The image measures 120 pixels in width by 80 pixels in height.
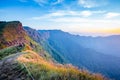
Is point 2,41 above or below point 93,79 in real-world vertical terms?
below

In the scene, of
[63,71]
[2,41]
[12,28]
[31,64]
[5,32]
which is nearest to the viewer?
[63,71]

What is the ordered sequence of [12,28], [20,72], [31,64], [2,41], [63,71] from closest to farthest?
[63,71]
[20,72]
[31,64]
[2,41]
[12,28]

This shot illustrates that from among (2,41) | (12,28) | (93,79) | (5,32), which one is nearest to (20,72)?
(93,79)

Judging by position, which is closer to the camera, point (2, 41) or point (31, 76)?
point (31, 76)

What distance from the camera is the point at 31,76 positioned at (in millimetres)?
10641

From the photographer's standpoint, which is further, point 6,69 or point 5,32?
point 5,32

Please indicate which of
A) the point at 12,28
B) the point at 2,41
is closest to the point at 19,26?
the point at 12,28

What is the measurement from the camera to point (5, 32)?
164125mm

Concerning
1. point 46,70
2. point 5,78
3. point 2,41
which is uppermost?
point 46,70

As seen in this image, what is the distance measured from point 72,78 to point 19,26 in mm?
181668

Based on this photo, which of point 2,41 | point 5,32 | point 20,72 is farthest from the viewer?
point 5,32

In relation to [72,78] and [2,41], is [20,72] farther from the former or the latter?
[2,41]

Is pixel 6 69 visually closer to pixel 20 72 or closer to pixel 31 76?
pixel 20 72

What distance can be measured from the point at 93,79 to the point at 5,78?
5238mm
